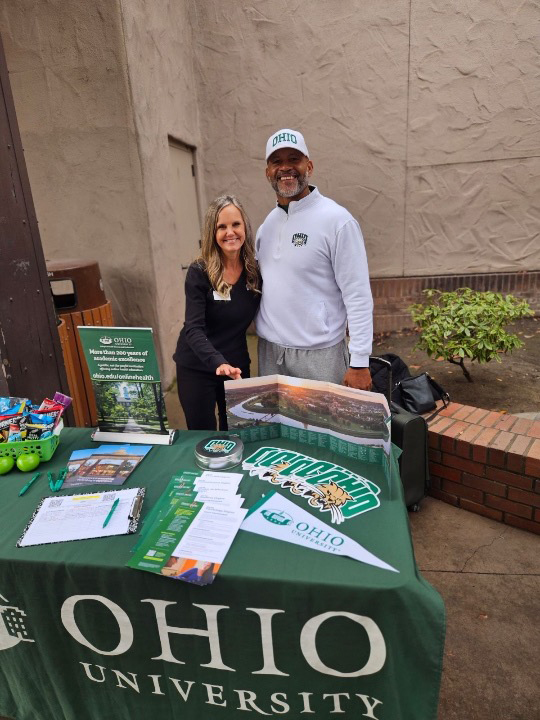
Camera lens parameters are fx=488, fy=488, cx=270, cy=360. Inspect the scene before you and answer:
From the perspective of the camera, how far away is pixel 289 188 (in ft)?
7.17

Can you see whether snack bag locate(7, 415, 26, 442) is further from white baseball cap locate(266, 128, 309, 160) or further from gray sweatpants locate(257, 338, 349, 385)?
white baseball cap locate(266, 128, 309, 160)

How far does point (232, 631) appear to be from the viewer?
1.33 metres

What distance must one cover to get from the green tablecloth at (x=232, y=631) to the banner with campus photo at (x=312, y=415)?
0.74ft

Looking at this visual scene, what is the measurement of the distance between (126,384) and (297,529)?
896 mm

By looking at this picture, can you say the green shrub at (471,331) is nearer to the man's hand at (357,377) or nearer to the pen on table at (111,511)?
the man's hand at (357,377)

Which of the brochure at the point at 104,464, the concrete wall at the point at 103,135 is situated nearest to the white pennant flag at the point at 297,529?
the brochure at the point at 104,464

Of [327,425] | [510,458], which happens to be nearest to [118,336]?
[327,425]

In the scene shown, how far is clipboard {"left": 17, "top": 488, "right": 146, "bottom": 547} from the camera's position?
1.43m

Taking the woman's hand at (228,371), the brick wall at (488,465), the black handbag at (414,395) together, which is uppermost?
the woman's hand at (228,371)

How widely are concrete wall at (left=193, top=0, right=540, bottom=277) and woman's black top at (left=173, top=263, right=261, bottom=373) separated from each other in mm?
4315

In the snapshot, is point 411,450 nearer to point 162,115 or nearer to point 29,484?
point 29,484

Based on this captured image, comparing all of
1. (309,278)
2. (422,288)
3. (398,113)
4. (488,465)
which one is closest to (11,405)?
(309,278)

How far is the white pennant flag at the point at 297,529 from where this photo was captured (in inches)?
51.5

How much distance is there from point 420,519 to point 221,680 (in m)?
1.67
